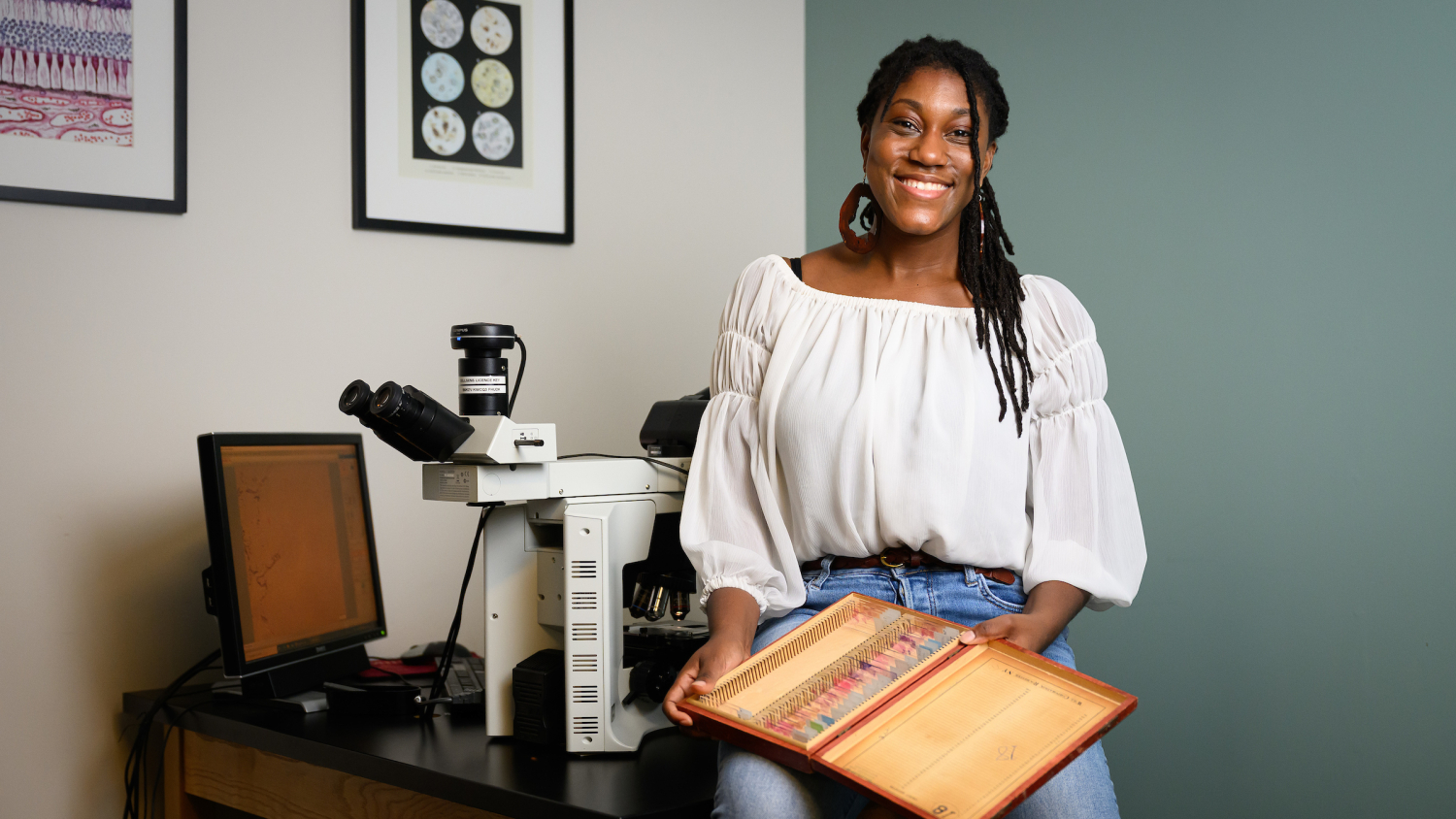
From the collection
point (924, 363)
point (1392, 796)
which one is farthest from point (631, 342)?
point (1392, 796)

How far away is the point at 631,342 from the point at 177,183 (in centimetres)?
87

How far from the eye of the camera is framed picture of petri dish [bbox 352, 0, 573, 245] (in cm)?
197

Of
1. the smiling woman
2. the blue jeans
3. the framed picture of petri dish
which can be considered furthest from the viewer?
the framed picture of petri dish

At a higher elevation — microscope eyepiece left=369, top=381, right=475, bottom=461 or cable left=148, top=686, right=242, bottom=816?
microscope eyepiece left=369, top=381, right=475, bottom=461

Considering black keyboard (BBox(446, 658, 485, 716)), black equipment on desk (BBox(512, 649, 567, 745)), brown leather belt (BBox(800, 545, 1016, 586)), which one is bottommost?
black keyboard (BBox(446, 658, 485, 716))

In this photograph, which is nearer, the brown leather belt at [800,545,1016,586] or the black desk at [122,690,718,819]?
the black desk at [122,690,718,819]

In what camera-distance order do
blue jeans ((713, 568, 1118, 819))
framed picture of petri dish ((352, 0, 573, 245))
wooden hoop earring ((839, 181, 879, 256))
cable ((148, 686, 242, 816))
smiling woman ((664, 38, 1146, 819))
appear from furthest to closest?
framed picture of petri dish ((352, 0, 573, 245)) < cable ((148, 686, 242, 816)) < wooden hoop earring ((839, 181, 879, 256)) < smiling woman ((664, 38, 1146, 819)) < blue jeans ((713, 568, 1118, 819))

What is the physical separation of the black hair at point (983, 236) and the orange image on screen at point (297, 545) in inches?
38.5

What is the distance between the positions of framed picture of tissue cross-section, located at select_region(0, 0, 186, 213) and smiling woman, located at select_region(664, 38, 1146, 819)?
0.99 m

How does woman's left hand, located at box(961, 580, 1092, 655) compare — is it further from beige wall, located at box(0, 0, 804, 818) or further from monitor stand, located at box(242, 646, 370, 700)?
beige wall, located at box(0, 0, 804, 818)

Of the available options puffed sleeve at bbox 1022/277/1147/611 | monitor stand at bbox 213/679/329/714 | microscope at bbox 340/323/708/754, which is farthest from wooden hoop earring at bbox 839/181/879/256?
monitor stand at bbox 213/679/329/714

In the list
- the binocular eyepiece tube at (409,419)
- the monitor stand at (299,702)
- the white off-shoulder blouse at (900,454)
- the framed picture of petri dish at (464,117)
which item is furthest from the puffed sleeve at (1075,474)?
the framed picture of petri dish at (464,117)

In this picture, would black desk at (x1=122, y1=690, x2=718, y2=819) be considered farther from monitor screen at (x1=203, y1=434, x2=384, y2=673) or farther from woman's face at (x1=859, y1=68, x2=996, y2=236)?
woman's face at (x1=859, y1=68, x2=996, y2=236)

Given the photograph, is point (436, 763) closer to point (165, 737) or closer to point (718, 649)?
point (718, 649)
